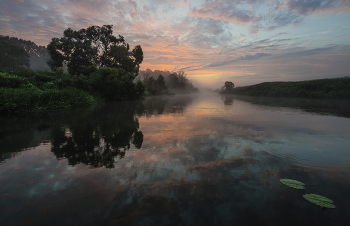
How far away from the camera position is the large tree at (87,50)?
114ft

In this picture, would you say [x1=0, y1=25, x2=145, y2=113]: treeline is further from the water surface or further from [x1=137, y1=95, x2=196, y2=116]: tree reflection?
the water surface

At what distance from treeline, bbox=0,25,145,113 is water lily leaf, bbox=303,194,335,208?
49.3 ft

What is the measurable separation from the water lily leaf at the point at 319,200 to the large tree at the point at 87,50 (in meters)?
38.7

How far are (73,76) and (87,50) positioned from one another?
16927 mm

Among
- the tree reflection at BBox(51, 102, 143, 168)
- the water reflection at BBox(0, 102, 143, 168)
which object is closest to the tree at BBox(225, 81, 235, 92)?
the tree reflection at BBox(51, 102, 143, 168)

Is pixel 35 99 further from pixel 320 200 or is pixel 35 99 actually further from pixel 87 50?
pixel 87 50

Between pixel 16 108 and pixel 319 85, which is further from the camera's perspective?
pixel 319 85

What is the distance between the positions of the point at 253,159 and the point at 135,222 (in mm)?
3231

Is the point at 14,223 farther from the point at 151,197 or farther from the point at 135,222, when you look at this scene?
the point at 151,197

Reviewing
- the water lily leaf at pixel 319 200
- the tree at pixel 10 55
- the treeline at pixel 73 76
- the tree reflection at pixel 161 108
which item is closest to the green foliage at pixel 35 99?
the treeline at pixel 73 76

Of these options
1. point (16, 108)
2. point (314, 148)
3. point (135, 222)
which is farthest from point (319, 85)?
point (16, 108)

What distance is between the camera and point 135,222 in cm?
213

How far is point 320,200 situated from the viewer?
100 inches

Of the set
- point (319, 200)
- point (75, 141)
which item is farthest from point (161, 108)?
point (319, 200)
